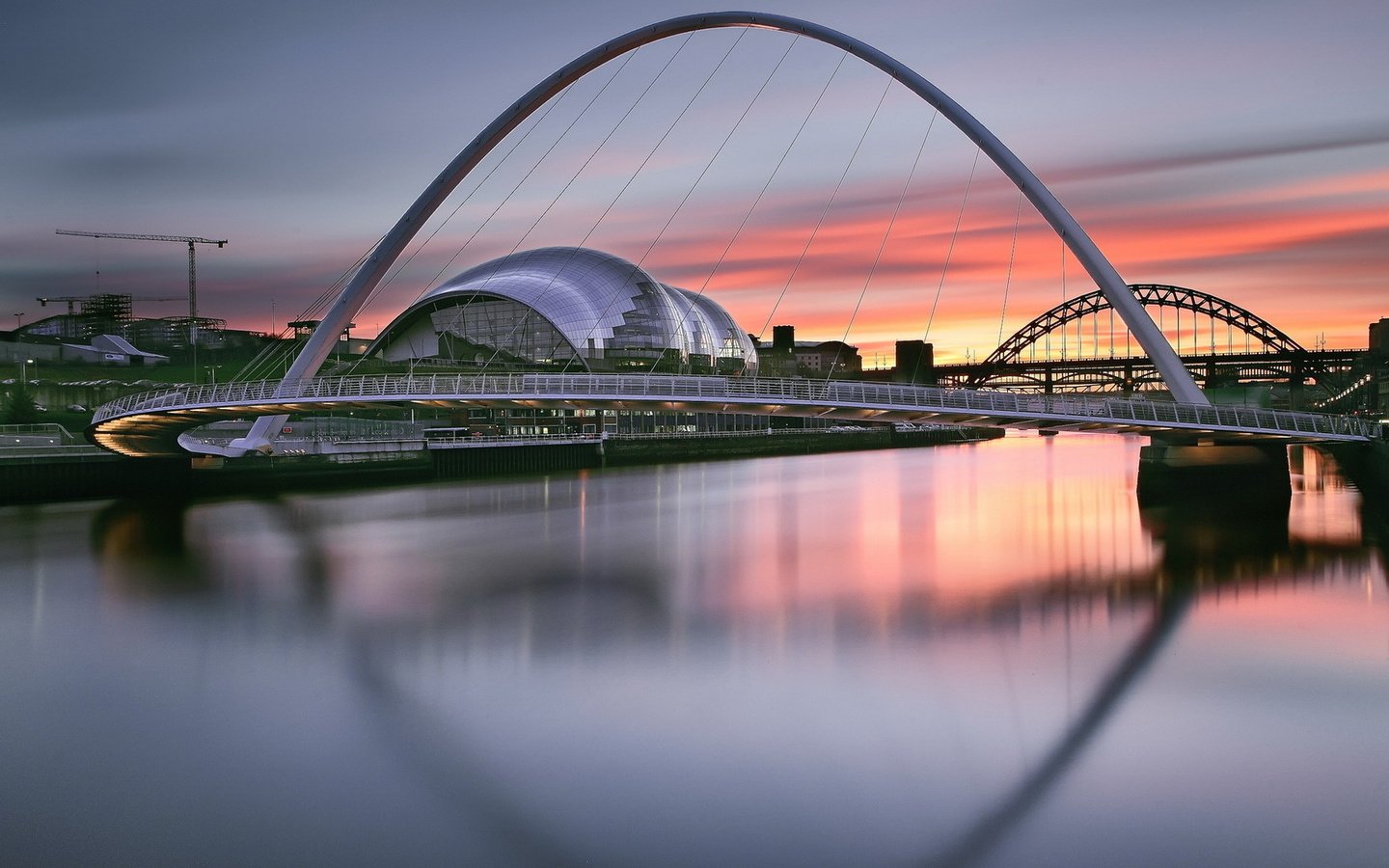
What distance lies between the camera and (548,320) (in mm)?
69875

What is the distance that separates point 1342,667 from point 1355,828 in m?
6.53

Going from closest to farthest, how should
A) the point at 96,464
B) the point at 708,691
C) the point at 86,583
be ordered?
the point at 708,691 → the point at 86,583 → the point at 96,464

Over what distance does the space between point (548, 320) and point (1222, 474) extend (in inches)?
1886

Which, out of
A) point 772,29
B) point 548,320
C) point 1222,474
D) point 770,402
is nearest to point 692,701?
point 770,402

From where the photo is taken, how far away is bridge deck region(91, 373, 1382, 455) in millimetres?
24438

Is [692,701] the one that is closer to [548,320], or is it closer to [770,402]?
[770,402]

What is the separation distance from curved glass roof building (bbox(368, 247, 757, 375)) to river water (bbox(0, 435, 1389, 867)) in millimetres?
43166

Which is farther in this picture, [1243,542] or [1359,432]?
[1359,432]

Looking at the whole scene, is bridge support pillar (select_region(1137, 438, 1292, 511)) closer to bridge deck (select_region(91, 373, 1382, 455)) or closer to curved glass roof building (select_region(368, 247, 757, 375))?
bridge deck (select_region(91, 373, 1382, 455))

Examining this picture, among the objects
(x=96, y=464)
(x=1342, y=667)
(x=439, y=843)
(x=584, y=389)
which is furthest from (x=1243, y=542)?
(x=96, y=464)

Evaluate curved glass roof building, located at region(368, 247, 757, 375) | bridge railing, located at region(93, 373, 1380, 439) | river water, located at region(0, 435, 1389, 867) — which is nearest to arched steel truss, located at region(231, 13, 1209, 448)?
bridge railing, located at region(93, 373, 1380, 439)

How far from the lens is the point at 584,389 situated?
2525 centimetres

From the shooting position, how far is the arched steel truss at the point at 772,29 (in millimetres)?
30656

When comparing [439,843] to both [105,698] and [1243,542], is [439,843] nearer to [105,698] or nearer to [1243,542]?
[105,698]
